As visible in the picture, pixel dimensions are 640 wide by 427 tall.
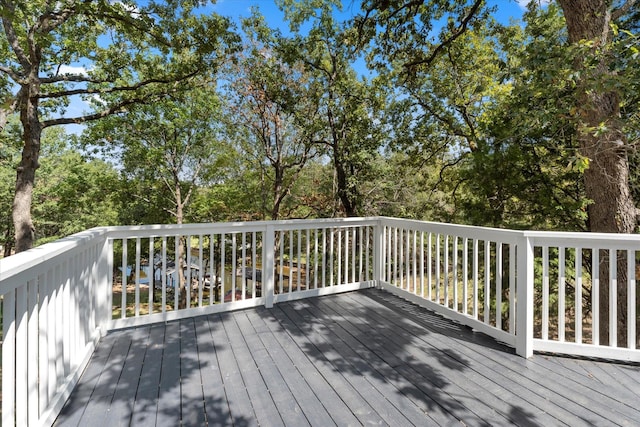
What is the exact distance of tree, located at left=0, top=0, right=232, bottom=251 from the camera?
5316mm

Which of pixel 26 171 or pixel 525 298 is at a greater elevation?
pixel 26 171

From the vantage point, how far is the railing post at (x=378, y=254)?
4.25m

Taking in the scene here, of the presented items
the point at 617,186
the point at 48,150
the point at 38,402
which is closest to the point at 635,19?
the point at 617,186

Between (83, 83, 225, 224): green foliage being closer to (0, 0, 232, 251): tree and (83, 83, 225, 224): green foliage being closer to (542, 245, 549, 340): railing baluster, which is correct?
(0, 0, 232, 251): tree

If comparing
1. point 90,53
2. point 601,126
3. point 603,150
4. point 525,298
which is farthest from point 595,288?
point 90,53

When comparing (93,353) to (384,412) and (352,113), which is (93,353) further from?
(352,113)

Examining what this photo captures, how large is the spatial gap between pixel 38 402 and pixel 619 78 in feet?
14.9

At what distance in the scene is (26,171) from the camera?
6262 millimetres

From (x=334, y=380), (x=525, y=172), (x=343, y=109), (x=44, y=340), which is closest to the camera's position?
(x=44, y=340)

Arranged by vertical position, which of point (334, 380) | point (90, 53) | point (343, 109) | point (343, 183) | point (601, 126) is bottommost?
point (334, 380)

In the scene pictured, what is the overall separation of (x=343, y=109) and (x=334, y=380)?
19.1 ft

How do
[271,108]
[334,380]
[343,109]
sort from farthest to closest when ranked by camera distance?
[271,108]
[343,109]
[334,380]

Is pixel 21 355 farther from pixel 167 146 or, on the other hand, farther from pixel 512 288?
pixel 167 146

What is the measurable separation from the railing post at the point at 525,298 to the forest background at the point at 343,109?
58.7 inches
